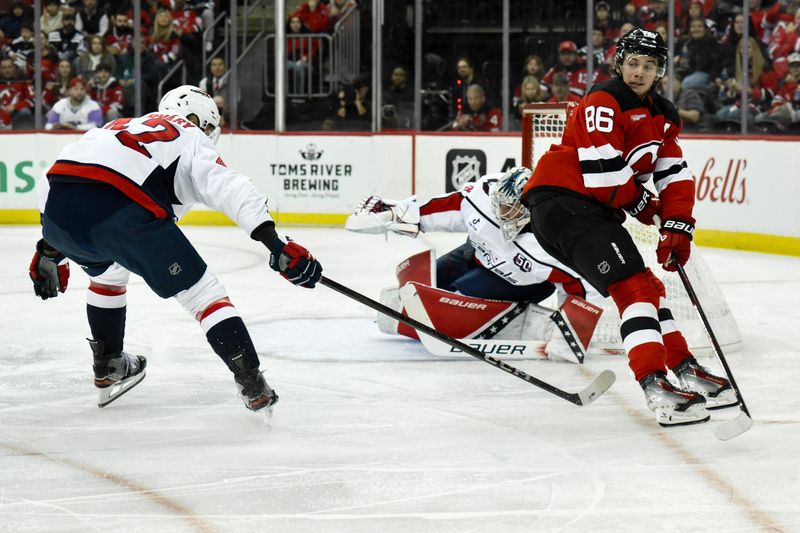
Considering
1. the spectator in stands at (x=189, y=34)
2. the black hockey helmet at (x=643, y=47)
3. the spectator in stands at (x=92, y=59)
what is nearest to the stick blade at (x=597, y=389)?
the black hockey helmet at (x=643, y=47)

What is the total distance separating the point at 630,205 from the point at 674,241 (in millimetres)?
176

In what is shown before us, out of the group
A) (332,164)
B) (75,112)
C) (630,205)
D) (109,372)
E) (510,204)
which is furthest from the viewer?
(75,112)

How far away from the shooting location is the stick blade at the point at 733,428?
2680 mm

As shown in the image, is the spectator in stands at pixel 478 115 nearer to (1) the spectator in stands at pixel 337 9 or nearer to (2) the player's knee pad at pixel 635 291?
(1) the spectator in stands at pixel 337 9

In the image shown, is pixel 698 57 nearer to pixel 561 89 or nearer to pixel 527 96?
pixel 561 89

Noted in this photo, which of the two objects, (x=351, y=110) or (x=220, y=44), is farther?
(x=220, y=44)

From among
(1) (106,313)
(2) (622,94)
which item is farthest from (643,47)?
(1) (106,313)

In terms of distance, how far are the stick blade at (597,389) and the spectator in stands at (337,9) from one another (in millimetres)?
6122

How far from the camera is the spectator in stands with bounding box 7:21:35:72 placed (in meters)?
8.80

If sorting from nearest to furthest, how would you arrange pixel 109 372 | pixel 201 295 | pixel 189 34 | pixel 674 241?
pixel 201 295, pixel 674 241, pixel 109 372, pixel 189 34

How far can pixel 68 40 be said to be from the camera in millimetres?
8984

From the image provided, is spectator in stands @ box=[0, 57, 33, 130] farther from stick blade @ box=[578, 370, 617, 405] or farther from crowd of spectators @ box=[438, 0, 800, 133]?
stick blade @ box=[578, 370, 617, 405]

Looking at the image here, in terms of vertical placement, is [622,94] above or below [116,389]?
above

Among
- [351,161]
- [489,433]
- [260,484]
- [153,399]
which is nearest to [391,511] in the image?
[260,484]
